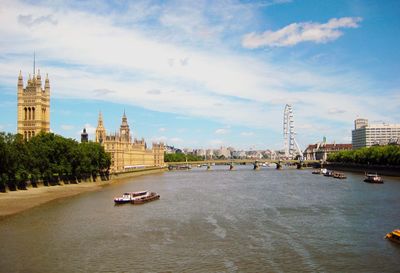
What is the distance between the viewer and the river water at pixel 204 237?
32.8m

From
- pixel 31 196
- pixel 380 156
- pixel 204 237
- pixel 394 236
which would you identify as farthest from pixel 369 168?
pixel 204 237

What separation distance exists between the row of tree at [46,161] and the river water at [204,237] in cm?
1108

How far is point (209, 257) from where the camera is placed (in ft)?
114

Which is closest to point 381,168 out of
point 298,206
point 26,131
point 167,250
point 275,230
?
point 298,206

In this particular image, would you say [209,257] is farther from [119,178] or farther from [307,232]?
[119,178]

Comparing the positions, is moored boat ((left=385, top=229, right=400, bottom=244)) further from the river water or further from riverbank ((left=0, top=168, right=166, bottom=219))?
riverbank ((left=0, top=168, right=166, bottom=219))

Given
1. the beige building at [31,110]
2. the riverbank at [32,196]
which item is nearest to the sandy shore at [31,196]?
the riverbank at [32,196]

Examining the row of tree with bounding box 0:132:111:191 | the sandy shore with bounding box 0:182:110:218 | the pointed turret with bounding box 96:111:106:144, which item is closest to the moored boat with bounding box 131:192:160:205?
the sandy shore with bounding box 0:182:110:218

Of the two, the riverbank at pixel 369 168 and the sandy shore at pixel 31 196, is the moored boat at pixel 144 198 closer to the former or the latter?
the sandy shore at pixel 31 196

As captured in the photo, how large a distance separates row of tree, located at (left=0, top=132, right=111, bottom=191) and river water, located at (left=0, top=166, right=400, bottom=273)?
436 inches

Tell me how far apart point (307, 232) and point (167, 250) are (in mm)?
12757

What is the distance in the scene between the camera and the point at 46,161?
8650 centimetres

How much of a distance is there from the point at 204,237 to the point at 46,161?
51.7 m

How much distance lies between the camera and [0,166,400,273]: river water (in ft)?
108
